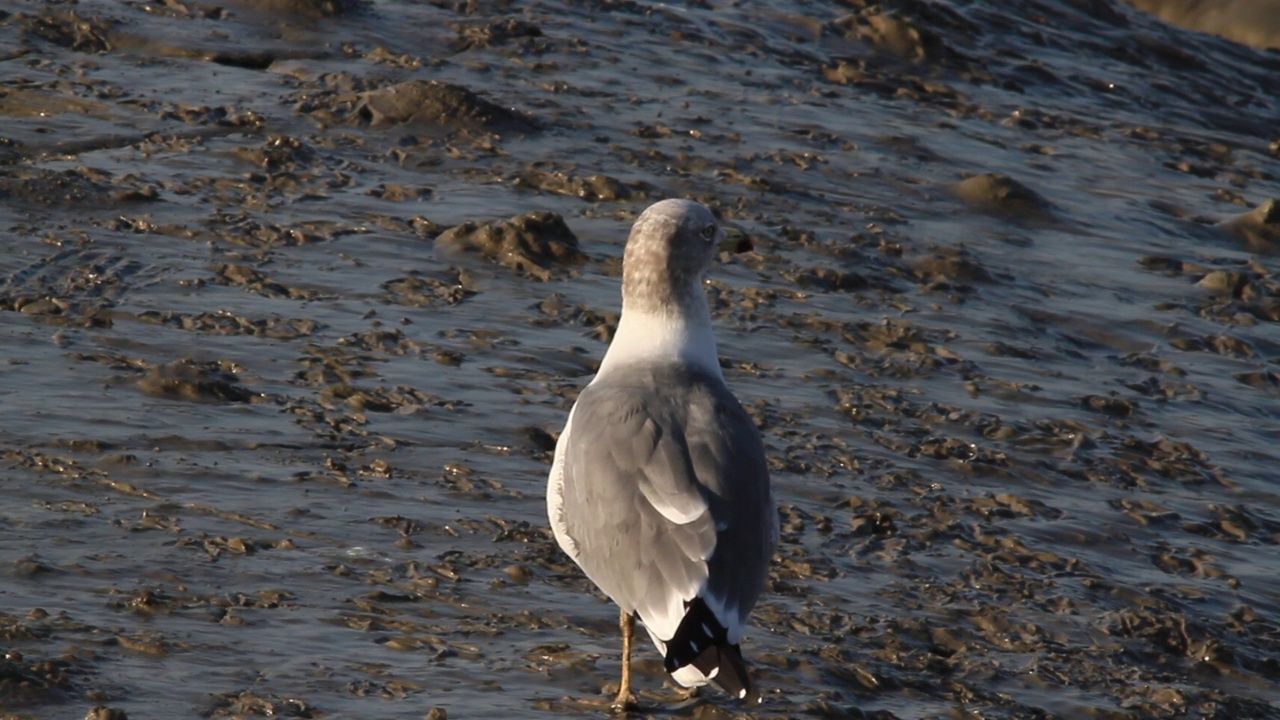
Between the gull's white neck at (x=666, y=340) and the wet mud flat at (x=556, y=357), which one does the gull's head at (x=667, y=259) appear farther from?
the wet mud flat at (x=556, y=357)

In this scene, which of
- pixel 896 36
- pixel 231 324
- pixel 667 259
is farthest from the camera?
pixel 896 36

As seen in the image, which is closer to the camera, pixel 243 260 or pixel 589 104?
pixel 243 260

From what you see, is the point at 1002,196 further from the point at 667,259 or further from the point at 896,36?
the point at 667,259

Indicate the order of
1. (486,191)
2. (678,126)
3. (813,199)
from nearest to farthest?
1. (486,191)
2. (813,199)
3. (678,126)

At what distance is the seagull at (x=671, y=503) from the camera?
14.7 ft

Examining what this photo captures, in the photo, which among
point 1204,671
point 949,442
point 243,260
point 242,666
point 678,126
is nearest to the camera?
point 242,666

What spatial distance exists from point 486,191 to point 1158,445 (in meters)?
3.27

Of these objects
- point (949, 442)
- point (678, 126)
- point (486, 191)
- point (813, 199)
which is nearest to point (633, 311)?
point (949, 442)

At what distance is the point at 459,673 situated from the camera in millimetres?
4859

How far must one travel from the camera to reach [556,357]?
7176 mm

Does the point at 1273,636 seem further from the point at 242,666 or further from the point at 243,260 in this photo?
the point at 243,260

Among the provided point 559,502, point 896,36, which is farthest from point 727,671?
point 896,36

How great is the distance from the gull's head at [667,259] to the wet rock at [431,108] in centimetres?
392

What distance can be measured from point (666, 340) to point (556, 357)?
1.74 meters
